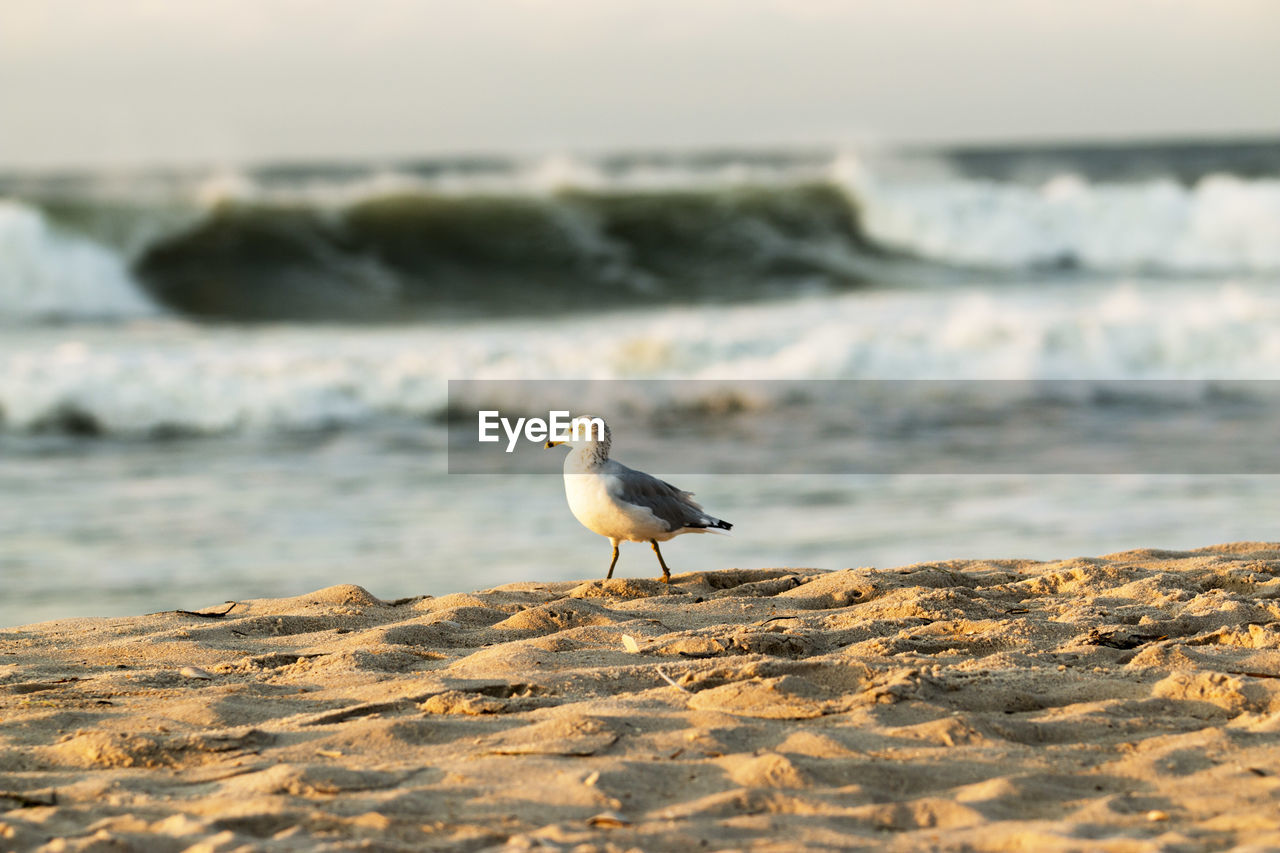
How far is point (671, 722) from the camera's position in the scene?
285 centimetres

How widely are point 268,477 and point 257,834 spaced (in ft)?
19.5

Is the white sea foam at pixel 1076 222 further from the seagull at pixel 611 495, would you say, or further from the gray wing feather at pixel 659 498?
the seagull at pixel 611 495

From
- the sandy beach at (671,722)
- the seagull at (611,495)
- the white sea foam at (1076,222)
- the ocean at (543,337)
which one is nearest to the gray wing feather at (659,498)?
the seagull at (611,495)

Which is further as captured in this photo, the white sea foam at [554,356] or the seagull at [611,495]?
the white sea foam at [554,356]

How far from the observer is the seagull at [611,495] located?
4.47 metres

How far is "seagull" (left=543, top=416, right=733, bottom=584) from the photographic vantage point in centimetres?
447

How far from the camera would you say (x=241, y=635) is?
3.91 meters

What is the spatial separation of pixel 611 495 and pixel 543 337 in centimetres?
912

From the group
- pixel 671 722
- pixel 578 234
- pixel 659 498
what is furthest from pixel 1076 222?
pixel 671 722

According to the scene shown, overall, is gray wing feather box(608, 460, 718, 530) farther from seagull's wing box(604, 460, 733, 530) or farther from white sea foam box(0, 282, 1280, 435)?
white sea foam box(0, 282, 1280, 435)

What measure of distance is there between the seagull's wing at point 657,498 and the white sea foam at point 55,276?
486 inches

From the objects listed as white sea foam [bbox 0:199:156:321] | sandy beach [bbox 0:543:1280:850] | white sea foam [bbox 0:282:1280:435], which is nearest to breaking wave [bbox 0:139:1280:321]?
white sea foam [bbox 0:199:156:321]

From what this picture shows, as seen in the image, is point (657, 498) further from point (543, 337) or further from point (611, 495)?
point (543, 337)

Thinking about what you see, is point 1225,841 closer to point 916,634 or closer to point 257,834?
point 916,634
